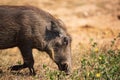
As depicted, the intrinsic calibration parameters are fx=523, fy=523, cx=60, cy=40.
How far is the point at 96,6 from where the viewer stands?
1683 centimetres

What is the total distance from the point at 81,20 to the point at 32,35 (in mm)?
6336

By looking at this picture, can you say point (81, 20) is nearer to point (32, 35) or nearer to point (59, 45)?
point (59, 45)

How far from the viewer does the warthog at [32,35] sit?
8633 millimetres

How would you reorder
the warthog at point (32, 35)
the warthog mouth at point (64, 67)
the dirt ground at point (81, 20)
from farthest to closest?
1. the dirt ground at point (81, 20)
2. the warthog mouth at point (64, 67)
3. the warthog at point (32, 35)

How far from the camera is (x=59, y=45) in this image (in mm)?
9008

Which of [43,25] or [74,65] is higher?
[43,25]

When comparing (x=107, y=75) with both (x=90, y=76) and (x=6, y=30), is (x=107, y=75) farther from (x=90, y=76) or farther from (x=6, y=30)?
(x=6, y=30)

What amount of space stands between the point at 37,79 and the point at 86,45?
3830 mm

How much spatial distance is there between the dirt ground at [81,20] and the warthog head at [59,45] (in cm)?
34

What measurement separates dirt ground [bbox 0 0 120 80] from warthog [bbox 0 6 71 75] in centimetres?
41

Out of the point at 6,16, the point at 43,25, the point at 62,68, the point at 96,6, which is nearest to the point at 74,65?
the point at 62,68

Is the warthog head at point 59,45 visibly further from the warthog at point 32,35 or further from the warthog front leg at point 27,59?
the warthog front leg at point 27,59

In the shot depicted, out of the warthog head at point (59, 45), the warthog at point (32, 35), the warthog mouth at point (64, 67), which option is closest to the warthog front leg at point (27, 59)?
the warthog at point (32, 35)

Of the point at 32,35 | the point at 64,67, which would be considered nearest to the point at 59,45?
the point at 64,67
